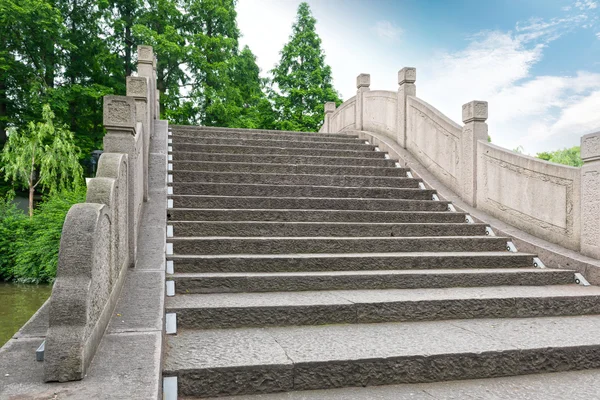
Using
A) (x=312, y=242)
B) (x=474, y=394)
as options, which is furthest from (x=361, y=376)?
(x=312, y=242)

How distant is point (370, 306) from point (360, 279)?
63cm

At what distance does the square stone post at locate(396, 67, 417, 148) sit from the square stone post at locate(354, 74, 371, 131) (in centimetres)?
214

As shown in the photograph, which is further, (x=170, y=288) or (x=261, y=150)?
(x=261, y=150)

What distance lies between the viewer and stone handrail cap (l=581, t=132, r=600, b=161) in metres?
5.06

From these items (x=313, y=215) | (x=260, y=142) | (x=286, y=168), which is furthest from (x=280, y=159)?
(x=313, y=215)

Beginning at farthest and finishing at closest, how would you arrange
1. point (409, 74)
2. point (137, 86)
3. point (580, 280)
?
point (409, 74), point (137, 86), point (580, 280)

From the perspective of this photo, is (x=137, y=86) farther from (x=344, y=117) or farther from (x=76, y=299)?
(x=344, y=117)

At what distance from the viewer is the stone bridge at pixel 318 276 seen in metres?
2.42

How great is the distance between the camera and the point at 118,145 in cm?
375

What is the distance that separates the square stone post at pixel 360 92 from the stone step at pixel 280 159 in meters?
3.12

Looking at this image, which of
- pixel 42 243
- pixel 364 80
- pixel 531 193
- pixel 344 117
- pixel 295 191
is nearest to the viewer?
pixel 531 193

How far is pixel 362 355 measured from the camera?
115 inches

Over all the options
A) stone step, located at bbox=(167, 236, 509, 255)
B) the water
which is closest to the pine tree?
the water

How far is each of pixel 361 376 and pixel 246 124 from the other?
66.4ft
